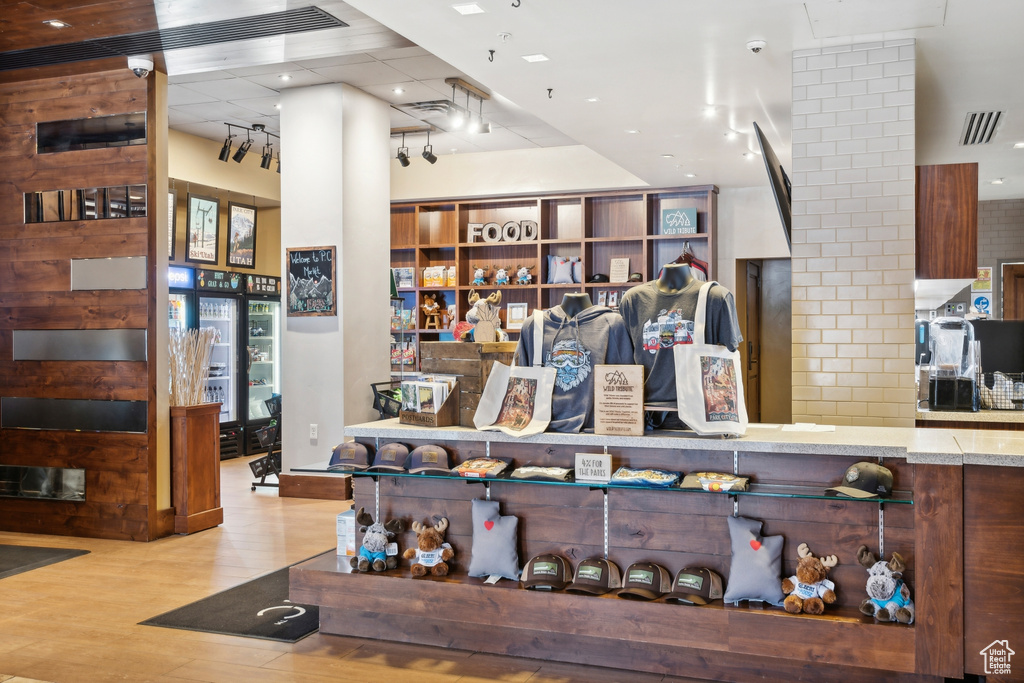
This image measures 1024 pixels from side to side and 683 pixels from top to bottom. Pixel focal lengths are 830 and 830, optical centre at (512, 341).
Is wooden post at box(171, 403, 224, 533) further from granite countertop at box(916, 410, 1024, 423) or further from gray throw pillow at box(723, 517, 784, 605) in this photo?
granite countertop at box(916, 410, 1024, 423)

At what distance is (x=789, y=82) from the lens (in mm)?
4945

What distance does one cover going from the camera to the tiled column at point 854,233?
13.9 ft

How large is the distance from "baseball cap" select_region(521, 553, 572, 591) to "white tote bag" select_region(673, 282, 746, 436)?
0.77 meters

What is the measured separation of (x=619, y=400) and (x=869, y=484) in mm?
974

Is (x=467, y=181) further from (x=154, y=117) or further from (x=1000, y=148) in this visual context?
(x=1000, y=148)

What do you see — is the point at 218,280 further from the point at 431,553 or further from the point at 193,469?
the point at 431,553

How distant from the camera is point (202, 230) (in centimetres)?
922

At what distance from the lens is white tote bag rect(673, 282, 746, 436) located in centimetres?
323

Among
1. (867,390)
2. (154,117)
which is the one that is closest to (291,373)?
(154,117)

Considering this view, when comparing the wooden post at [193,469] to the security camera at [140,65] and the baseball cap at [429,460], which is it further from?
the baseball cap at [429,460]

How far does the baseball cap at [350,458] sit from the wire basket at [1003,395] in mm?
3760

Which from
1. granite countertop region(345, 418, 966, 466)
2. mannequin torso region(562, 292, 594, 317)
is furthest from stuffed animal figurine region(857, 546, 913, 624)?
mannequin torso region(562, 292, 594, 317)

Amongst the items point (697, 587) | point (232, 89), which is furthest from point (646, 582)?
point (232, 89)

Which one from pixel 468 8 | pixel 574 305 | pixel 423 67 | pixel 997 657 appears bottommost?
pixel 997 657
